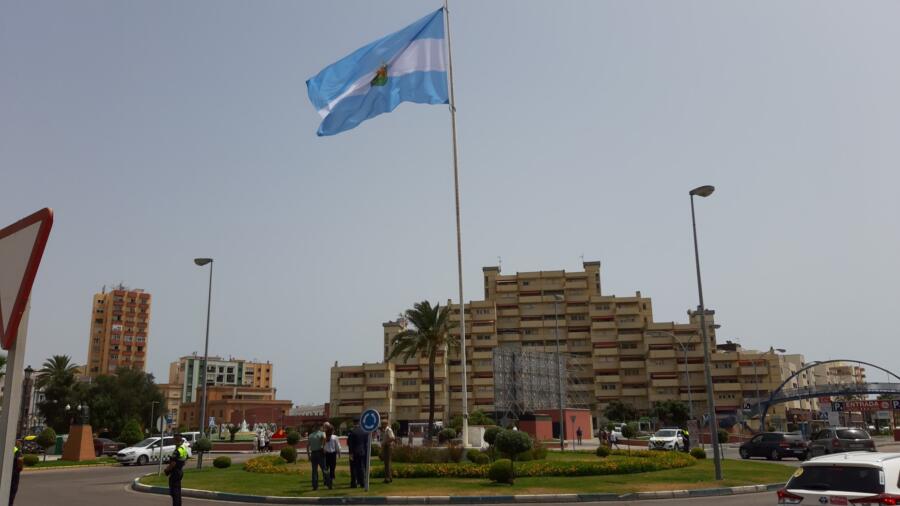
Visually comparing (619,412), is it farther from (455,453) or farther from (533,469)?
(533,469)

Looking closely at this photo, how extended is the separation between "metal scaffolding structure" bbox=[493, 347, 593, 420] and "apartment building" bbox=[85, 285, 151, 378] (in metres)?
114

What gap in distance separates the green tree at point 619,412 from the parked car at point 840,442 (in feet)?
219

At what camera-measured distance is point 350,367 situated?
10831cm

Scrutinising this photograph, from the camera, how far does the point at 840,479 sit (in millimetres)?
8531

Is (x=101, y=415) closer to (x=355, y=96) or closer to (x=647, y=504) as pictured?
(x=355, y=96)

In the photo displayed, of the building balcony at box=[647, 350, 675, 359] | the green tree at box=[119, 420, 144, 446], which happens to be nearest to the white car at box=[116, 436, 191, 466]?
the green tree at box=[119, 420, 144, 446]

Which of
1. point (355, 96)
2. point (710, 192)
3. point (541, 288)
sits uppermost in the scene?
point (541, 288)

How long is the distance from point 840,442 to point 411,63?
2694 centimetres

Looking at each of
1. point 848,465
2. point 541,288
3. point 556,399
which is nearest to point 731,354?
point 541,288

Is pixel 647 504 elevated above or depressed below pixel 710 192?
below

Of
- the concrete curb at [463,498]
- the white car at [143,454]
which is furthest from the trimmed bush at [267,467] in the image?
the white car at [143,454]

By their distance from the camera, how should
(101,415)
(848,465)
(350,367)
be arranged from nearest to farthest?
(848,465) < (101,415) < (350,367)

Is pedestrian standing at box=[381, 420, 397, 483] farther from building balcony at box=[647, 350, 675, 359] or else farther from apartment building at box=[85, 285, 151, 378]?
apartment building at box=[85, 285, 151, 378]

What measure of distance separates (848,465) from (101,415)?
88653mm
